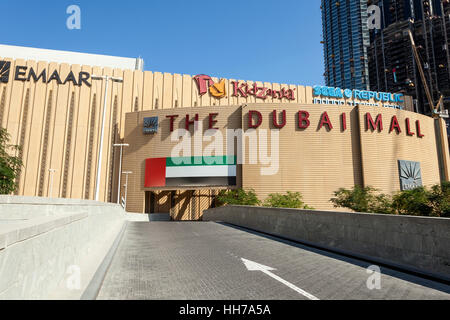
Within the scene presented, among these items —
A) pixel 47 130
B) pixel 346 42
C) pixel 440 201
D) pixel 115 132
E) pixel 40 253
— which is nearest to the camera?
pixel 40 253

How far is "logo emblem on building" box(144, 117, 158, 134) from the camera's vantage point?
47625mm

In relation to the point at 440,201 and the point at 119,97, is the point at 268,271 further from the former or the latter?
the point at 119,97

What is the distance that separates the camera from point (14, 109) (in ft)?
162

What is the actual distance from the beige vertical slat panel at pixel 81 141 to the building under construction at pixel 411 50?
332 feet

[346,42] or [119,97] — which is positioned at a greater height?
[346,42]

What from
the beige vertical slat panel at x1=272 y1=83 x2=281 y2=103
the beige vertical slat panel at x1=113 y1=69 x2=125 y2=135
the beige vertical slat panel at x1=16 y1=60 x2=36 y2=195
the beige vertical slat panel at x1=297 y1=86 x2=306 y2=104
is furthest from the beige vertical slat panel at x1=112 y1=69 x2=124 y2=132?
the beige vertical slat panel at x1=297 y1=86 x2=306 y2=104

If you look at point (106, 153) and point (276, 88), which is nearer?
point (106, 153)

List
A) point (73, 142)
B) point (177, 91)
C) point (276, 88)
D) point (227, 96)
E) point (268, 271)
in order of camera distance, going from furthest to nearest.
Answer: point (276, 88) → point (227, 96) → point (177, 91) → point (73, 142) → point (268, 271)

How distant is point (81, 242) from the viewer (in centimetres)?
702

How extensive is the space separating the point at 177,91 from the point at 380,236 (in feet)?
167

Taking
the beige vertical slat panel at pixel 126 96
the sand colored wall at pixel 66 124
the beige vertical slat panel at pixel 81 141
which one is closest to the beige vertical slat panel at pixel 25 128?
the sand colored wall at pixel 66 124

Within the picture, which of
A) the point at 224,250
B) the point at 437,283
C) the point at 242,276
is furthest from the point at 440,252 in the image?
the point at 224,250

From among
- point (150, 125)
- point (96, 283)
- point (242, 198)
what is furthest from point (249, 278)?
point (150, 125)

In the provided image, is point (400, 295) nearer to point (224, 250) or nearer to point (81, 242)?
point (224, 250)
